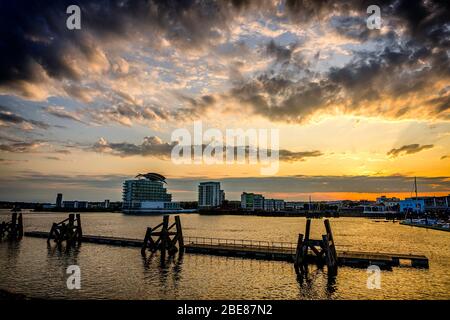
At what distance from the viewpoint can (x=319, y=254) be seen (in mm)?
37938

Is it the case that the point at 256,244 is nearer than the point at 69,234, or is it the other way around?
the point at 69,234

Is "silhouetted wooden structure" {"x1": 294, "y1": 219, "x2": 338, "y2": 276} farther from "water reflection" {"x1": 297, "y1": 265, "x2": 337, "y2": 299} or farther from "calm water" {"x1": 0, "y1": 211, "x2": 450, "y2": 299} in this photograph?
"calm water" {"x1": 0, "y1": 211, "x2": 450, "y2": 299}

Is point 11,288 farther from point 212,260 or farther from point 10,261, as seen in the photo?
point 212,260

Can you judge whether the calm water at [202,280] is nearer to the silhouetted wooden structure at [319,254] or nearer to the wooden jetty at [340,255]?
the silhouetted wooden structure at [319,254]

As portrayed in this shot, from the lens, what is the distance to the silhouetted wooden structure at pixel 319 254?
34.1 metres

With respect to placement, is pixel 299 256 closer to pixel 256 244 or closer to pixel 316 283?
pixel 316 283

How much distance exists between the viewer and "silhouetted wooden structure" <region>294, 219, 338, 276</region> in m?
34.1

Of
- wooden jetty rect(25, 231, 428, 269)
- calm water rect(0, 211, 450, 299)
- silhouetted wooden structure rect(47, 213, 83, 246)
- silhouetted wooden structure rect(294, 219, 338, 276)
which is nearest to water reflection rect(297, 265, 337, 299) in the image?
calm water rect(0, 211, 450, 299)

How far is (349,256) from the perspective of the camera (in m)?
38.6

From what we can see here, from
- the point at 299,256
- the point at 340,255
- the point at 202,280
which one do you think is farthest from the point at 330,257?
the point at 202,280

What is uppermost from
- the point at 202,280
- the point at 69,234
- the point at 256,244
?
the point at 69,234

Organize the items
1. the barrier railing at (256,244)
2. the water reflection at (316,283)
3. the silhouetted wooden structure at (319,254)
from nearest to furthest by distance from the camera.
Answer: the water reflection at (316,283)
the silhouetted wooden structure at (319,254)
the barrier railing at (256,244)

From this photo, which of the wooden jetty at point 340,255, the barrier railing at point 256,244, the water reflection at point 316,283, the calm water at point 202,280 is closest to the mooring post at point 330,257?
the water reflection at point 316,283
